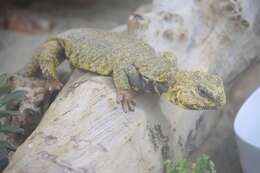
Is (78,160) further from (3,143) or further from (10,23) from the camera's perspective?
(10,23)

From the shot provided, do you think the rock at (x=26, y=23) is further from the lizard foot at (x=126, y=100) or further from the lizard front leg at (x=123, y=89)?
the lizard foot at (x=126, y=100)

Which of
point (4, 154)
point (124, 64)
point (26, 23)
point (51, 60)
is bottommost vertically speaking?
point (26, 23)

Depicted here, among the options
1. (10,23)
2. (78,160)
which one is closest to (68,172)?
(78,160)

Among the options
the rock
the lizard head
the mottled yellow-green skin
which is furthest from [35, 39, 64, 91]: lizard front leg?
the rock

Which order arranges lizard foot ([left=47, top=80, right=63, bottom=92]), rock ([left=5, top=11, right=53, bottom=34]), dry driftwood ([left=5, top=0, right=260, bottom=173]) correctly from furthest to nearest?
rock ([left=5, top=11, right=53, bottom=34]) → lizard foot ([left=47, top=80, right=63, bottom=92]) → dry driftwood ([left=5, top=0, right=260, bottom=173])

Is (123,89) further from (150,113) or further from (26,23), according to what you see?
(26,23)

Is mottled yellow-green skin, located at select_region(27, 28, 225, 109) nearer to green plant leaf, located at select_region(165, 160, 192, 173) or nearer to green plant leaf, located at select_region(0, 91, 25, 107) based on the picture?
green plant leaf, located at select_region(165, 160, 192, 173)

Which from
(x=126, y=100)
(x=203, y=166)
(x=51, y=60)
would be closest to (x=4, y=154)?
(x=126, y=100)
